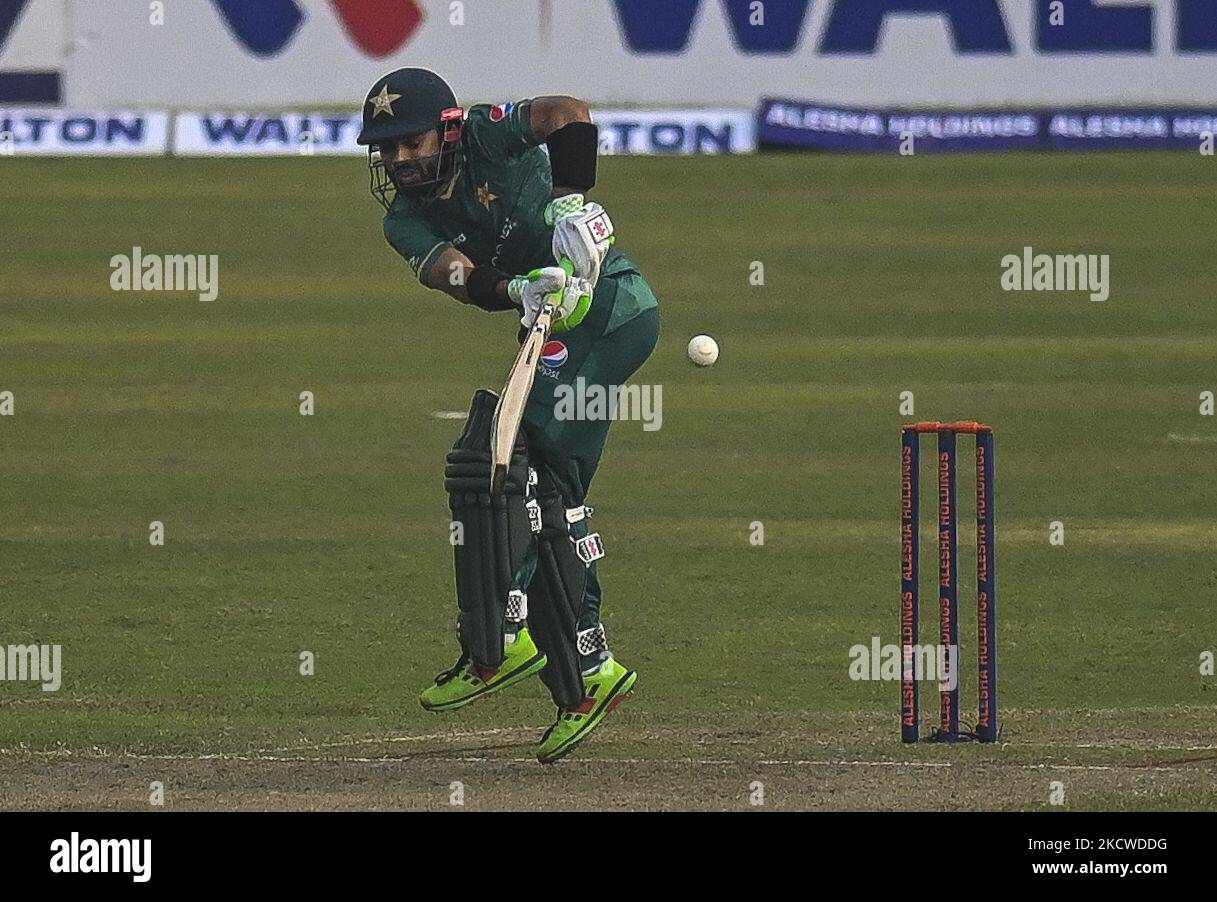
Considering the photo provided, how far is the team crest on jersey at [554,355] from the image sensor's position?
10352 millimetres

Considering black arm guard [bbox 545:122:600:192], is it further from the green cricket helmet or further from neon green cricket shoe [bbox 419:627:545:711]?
neon green cricket shoe [bbox 419:627:545:711]

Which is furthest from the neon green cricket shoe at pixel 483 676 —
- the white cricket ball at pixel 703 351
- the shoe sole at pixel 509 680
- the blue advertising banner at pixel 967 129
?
the blue advertising banner at pixel 967 129

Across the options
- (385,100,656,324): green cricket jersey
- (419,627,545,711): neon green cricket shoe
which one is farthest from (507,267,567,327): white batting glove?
(419,627,545,711): neon green cricket shoe

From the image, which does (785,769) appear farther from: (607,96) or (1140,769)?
(607,96)

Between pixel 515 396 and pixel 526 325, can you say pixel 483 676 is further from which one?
pixel 526 325

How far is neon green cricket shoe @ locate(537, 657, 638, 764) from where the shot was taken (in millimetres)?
10359

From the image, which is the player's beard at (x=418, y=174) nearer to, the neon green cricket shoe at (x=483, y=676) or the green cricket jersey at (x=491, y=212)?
the green cricket jersey at (x=491, y=212)

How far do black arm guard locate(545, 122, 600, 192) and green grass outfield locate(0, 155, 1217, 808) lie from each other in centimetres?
256

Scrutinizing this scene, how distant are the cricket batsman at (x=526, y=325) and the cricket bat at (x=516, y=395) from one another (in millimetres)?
71

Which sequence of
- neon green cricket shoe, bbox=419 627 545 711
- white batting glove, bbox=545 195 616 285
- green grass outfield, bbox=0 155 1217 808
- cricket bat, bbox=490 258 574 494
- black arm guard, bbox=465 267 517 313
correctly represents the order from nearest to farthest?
cricket bat, bbox=490 258 574 494 → white batting glove, bbox=545 195 616 285 → black arm guard, bbox=465 267 517 313 → neon green cricket shoe, bbox=419 627 545 711 → green grass outfield, bbox=0 155 1217 808

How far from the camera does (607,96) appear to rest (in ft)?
127

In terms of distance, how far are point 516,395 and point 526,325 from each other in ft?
0.99

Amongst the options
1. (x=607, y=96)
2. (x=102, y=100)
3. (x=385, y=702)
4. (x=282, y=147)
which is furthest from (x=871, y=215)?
(x=385, y=702)

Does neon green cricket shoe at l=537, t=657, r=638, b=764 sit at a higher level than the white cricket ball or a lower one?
lower
